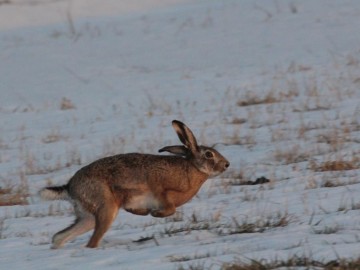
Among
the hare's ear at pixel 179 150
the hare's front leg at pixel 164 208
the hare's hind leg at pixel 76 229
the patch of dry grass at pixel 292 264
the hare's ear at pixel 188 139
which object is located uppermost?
the hare's ear at pixel 188 139

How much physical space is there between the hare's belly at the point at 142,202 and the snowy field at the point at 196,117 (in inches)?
9.1

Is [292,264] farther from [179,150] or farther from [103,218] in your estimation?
[179,150]

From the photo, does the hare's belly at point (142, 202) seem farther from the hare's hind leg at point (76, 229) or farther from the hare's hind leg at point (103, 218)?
the hare's hind leg at point (76, 229)

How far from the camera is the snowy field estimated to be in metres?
6.82

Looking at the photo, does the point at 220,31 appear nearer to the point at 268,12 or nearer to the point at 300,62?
the point at 268,12

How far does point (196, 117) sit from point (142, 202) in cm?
652

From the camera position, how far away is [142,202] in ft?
23.1

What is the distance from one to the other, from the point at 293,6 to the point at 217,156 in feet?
48.9

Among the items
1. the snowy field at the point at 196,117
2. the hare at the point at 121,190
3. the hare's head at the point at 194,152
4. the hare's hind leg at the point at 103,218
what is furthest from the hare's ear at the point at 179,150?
the hare's hind leg at the point at 103,218

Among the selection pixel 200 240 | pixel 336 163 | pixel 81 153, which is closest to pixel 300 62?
pixel 81 153

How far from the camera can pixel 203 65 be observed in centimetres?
1842

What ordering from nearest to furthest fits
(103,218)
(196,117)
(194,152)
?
(103,218)
(194,152)
(196,117)

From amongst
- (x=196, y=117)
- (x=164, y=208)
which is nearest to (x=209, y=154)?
(x=164, y=208)

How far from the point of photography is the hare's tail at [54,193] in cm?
698
